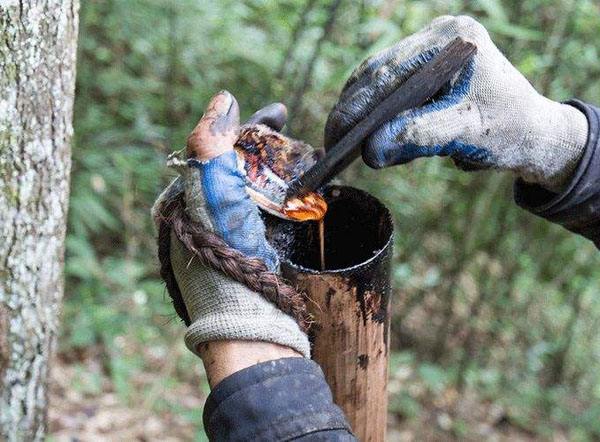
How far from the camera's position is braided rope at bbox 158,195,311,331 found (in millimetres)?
1249

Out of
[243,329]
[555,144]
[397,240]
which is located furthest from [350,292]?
[397,240]

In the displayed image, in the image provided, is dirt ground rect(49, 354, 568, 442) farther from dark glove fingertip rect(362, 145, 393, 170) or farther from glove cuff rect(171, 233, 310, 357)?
dark glove fingertip rect(362, 145, 393, 170)

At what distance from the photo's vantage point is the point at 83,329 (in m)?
3.15

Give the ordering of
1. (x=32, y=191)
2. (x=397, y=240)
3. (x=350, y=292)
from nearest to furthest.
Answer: (x=350, y=292)
(x=32, y=191)
(x=397, y=240)

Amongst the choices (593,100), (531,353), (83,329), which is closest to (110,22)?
(83,329)

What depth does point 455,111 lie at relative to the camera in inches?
56.0

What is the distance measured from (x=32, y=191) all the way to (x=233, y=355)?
2.12 ft

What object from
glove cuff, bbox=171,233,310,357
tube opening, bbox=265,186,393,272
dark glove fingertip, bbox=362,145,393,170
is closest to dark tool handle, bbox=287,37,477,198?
dark glove fingertip, bbox=362,145,393,170

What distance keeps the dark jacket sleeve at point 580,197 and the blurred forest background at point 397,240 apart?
1.20m

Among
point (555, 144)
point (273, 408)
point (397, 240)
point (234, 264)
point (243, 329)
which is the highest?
point (555, 144)

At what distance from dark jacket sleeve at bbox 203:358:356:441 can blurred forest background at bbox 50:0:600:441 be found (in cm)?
176

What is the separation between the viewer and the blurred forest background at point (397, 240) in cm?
319

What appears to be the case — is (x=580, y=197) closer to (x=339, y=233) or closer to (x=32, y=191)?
(x=339, y=233)

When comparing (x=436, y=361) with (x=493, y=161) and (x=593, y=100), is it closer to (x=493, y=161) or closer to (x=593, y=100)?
(x=593, y=100)
